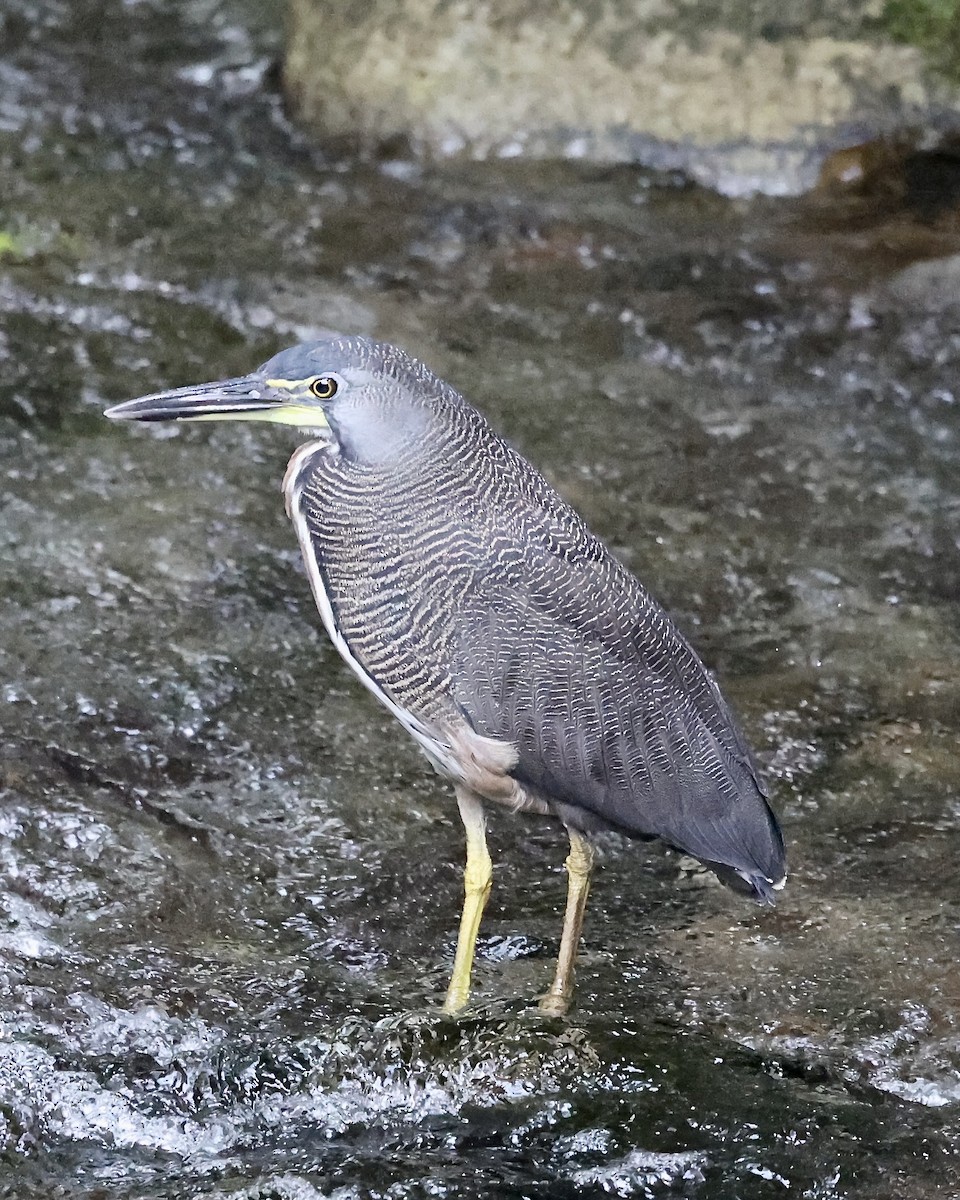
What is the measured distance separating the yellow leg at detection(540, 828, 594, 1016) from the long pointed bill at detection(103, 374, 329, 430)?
3.86 ft

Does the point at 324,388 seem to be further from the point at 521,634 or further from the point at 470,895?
the point at 470,895

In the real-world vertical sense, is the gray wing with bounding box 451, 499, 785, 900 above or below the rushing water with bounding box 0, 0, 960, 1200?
above

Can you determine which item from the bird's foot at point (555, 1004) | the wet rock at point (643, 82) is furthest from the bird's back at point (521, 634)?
the wet rock at point (643, 82)

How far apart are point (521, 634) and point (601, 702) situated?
9.8 inches

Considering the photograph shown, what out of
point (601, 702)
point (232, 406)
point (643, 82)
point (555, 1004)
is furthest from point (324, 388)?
point (643, 82)

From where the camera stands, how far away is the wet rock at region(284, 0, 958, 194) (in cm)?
815

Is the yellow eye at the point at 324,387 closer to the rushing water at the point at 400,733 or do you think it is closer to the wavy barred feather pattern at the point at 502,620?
the wavy barred feather pattern at the point at 502,620

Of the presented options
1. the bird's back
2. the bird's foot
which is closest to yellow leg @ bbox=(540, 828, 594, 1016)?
the bird's foot

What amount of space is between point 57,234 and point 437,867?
4.30 m

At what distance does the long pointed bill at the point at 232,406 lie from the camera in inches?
143

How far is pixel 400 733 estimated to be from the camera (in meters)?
4.93

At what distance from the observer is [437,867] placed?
4.41 metres

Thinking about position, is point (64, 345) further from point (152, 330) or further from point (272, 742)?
point (272, 742)

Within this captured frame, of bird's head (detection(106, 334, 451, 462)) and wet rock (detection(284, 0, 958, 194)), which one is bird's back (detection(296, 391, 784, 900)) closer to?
bird's head (detection(106, 334, 451, 462))
